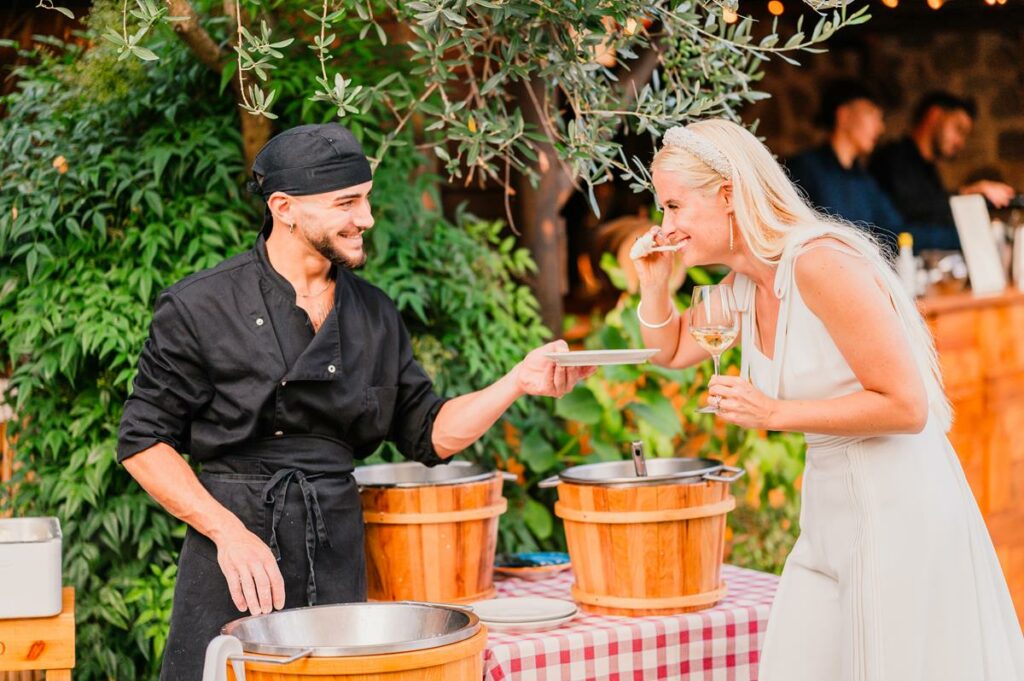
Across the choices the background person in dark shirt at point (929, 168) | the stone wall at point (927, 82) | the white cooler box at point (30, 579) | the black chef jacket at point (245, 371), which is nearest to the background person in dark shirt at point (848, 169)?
the stone wall at point (927, 82)

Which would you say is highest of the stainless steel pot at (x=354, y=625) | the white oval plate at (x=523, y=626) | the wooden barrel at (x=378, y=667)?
the stainless steel pot at (x=354, y=625)

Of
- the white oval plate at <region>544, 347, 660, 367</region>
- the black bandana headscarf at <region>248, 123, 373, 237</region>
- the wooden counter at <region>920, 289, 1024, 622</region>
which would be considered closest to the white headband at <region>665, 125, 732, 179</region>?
the white oval plate at <region>544, 347, 660, 367</region>

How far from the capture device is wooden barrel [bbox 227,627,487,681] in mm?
2361

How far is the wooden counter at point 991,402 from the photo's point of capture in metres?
6.70

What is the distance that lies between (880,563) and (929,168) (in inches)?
283

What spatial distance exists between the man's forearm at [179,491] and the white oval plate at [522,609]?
64 centimetres

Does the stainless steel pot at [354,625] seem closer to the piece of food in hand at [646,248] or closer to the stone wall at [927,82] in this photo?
the piece of food in hand at [646,248]

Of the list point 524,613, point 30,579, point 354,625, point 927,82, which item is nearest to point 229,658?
point 354,625

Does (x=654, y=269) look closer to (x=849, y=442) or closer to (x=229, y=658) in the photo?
(x=849, y=442)

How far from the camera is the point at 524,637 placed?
3.09m

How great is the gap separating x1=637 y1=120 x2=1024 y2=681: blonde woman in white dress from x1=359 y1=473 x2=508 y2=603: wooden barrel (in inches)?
33.3

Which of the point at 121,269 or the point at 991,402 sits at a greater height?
the point at 121,269

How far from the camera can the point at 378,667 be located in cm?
237

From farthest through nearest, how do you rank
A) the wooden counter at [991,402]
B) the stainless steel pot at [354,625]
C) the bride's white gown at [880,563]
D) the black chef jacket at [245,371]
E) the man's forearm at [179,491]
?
1. the wooden counter at [991,402]
2. the black chef jacket at [245,371]
3. the man's forearm at [179,491]
4. the bride's white gown at [880,563]
5. the stainless steel pot at [354,625]
